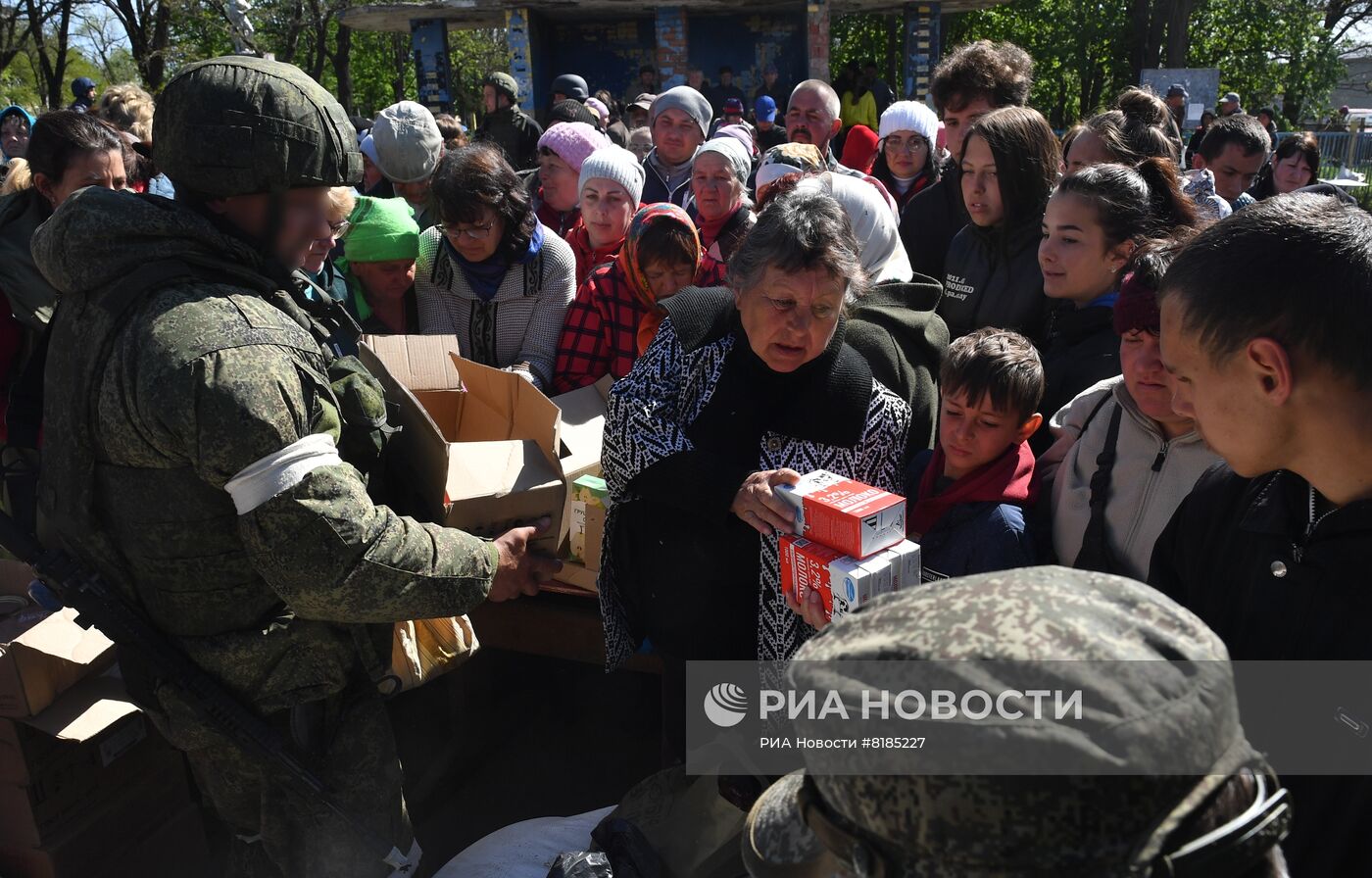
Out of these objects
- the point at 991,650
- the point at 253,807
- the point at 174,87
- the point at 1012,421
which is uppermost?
the point at 174,87

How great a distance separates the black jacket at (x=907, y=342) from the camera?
2498mm

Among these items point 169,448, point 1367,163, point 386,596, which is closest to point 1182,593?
point 386,596

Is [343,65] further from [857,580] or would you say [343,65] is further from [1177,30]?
[857,580]

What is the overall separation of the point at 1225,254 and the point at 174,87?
78.1 inches

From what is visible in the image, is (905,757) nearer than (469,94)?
Yes

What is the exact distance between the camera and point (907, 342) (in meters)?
2.64

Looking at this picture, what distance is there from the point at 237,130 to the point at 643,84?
16.3m

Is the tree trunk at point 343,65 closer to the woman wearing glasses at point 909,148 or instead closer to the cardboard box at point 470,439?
the woman wearing glasses at point 909,148

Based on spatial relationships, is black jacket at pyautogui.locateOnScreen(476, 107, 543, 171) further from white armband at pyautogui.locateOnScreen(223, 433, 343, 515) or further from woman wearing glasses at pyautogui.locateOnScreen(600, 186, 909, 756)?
white armband at pyautogui.locateOnScreen(223, 433, 343, 515)

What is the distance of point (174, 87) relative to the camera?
192 cm

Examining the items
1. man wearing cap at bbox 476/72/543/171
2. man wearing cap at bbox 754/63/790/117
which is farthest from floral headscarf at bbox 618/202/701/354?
man wearing cap at bbox 754/63/790/117

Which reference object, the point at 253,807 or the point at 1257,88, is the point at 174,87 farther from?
the point at 1257,88

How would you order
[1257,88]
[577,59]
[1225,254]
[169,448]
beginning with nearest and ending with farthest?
[1225,254], [169,448], [577,59], [1257,88]

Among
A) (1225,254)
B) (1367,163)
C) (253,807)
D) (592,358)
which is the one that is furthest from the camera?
(1367,163)
